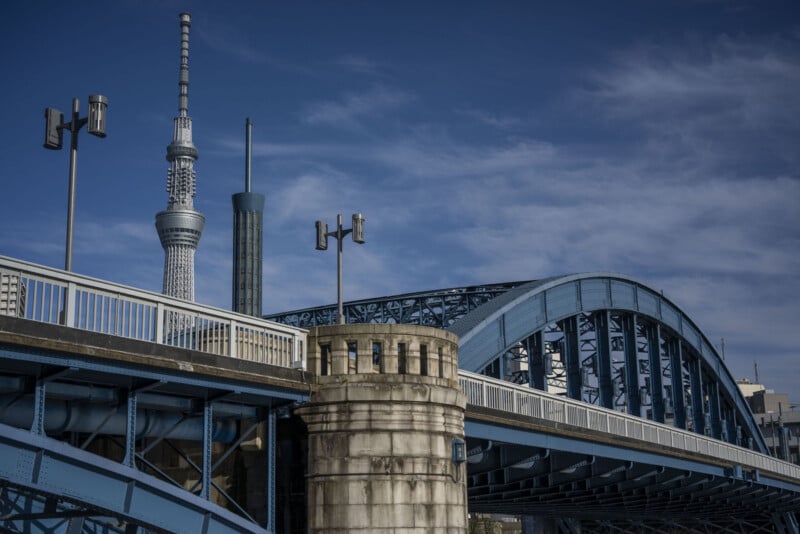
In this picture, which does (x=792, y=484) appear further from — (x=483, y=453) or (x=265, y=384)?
(x=265, y=384)

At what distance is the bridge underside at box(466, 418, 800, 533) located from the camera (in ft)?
132

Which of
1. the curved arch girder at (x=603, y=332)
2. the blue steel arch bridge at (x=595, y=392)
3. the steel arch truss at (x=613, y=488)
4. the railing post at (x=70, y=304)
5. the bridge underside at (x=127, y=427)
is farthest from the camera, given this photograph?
the curved arch girder at (x=603, y=332)

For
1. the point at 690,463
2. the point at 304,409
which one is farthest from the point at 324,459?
the point at 690,463

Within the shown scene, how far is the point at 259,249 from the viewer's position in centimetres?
6869

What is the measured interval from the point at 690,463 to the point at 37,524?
38.0 metres

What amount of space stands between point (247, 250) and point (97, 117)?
44.0 m

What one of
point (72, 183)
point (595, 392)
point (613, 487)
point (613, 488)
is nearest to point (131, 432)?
point (72, 183)

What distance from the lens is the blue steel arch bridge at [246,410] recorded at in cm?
2144

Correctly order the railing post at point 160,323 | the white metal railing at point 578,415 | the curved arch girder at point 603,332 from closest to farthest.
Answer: the railing post at point 160,323 → the white metal railing at point 578,415 → the curved arch girder at point 603,332

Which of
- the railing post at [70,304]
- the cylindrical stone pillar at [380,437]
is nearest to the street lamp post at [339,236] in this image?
the cylindrical stone pillar at [380,437]

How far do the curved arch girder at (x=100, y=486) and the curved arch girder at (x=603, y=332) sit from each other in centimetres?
2726

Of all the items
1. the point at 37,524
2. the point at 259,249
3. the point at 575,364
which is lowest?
the point at 37,524

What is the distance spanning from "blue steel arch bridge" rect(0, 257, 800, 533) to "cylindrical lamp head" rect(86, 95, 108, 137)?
3576mm

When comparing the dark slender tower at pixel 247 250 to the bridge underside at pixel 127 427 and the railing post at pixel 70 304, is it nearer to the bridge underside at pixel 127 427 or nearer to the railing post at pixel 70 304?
the bridge underside at pixel 127 427
